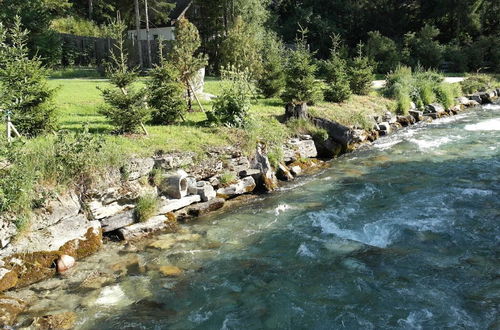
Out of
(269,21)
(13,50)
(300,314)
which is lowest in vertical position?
(300,314)

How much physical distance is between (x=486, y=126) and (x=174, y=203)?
15521mm

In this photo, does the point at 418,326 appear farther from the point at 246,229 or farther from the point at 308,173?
the point at 308,173

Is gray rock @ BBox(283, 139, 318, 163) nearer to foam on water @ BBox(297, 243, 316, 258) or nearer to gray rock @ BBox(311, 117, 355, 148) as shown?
gray rock @ BBox(311, 117, 355, 148)

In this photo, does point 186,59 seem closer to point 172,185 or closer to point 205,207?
point 172,185

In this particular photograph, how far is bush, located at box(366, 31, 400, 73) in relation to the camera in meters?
33.2

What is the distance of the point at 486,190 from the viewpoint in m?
11.8

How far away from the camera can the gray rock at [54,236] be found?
338 inches

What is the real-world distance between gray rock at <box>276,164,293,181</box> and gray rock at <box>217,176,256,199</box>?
137 centimetres

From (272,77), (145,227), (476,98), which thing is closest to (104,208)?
(145,227)

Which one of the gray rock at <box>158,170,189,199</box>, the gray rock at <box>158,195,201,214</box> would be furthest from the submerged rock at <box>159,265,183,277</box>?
the gray rock at <box>158,170,189,199</box>

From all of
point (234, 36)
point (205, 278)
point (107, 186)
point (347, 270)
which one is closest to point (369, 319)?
point (347, 270)

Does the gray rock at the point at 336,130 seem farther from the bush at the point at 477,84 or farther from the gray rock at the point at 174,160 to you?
the bush at the point at 477,84

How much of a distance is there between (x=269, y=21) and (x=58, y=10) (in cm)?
1998

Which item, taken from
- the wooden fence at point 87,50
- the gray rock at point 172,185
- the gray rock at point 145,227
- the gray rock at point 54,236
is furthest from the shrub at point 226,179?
the wooden fence at point 87,50
